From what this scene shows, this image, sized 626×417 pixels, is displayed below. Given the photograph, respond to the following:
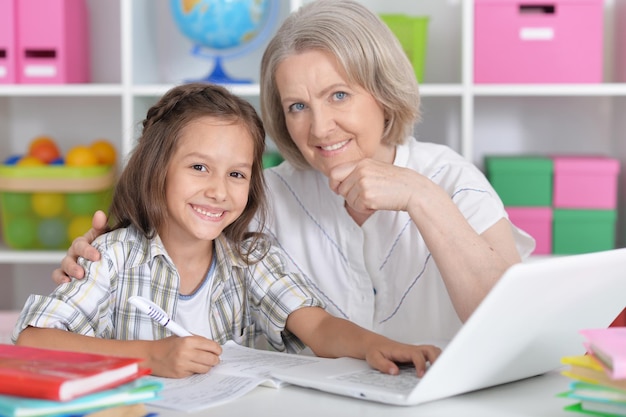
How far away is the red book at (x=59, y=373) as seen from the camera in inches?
35.7

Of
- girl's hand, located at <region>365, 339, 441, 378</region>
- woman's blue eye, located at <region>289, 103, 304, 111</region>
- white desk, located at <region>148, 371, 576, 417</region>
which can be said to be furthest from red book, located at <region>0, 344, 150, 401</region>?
woman's blue eye, located at <region>289, 103, 304, 111</region>

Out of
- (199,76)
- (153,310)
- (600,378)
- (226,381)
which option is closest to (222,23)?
(199,76)

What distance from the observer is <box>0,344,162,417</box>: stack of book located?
90 centimetres

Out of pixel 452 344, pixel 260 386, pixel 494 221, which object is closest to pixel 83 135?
pixel 494 221

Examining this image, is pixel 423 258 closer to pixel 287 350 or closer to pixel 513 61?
pixel 287 350

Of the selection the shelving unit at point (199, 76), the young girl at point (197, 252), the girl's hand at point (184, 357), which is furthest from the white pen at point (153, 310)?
the shelving unit at point (199, 76)

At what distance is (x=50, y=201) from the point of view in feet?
8.88

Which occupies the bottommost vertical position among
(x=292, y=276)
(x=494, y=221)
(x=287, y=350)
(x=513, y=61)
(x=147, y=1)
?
(x=287, y=350)

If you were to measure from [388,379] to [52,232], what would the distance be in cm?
180

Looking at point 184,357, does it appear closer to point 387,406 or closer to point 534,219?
point 387,406

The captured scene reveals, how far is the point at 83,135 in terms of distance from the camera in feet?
10.1

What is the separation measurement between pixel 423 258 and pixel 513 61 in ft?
3.46

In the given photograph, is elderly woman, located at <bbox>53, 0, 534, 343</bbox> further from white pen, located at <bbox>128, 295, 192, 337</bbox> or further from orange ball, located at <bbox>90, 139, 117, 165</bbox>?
orange ball, located at <bbox>90, 139, 117, 165</bbox>

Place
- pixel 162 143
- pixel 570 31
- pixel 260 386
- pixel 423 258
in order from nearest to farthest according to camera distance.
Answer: pixel 260 386 < pixel 162 143 < pixel 423 258 < pixel 570 31
